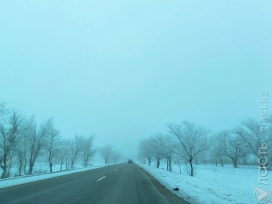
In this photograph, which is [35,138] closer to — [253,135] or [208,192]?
[208,192]

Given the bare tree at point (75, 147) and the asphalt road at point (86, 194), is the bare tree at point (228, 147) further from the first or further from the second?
the asphalt road at point (86, 194)

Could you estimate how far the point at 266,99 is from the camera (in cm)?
905

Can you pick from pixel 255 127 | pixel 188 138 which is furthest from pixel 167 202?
pixel 255 127

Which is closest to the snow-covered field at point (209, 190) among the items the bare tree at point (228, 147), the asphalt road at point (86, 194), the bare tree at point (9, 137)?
the asphalt road at point (86, 194)

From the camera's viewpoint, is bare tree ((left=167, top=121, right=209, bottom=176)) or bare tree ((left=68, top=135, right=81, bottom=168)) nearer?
bare tree ((left=167, top=121, right=209, bottom=176))

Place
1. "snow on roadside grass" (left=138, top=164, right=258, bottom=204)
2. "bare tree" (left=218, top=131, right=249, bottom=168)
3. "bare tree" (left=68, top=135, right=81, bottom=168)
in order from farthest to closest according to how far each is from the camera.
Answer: "bare tree" (left=218, top=131, right=249, bottom=168) → "bare tree" (left=68, top=135, right=81, bottom=168) → "snow on roadside grass" (left=138, top=164, right=258, bottom=204)

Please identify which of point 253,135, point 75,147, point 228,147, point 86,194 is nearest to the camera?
point 86,194

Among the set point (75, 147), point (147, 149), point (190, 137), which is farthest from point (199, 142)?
point (75, 147)

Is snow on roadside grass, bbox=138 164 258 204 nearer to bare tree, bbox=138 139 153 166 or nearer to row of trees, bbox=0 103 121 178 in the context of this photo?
row of trees, bbox=0 103 121 178

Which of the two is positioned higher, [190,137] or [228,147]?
[190,137]

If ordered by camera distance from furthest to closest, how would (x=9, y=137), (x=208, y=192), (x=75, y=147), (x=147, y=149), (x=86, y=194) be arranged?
(x=147, y=149), (x=75, y=147), (x=9, y=137), (x=208, y=192), (x=86, y=194)

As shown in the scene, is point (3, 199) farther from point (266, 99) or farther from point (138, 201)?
point (266, 99)

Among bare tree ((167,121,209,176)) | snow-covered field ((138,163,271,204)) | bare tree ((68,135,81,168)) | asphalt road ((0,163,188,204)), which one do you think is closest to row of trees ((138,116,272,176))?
bare tree ((167,121,209,176))

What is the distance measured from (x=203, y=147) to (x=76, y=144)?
35058 mm
